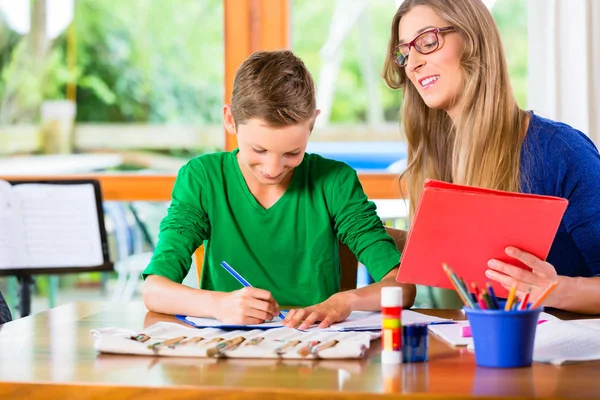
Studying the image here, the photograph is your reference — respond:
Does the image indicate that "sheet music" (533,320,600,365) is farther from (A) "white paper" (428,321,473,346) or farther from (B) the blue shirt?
(B) the blue shirt

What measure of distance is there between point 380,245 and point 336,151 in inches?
75.2

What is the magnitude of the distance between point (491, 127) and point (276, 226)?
21.1 inches

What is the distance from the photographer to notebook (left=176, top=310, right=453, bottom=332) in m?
1.41

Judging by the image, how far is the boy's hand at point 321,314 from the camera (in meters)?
1.41

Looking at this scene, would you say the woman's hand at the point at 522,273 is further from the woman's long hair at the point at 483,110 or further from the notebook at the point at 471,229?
the woman's long hair at the point at 483,110

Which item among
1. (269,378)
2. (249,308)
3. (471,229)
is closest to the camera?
(269,378)

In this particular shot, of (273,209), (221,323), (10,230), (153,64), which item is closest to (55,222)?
(10,230)

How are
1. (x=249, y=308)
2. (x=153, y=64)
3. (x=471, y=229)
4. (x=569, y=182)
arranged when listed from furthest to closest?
1. (x=153, y=64)
2. (x=569, y=182)
3. (x=249, y=308)
4. (x=471, y=229)

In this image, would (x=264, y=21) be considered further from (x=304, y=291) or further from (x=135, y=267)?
(x=304, y=291)

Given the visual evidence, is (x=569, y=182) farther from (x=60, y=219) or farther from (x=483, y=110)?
(x=60, y=219)

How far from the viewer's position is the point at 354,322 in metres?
1.48

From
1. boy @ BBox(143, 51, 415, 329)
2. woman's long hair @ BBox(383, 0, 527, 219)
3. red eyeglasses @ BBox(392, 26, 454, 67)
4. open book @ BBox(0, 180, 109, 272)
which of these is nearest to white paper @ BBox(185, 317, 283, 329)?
boy @ BBox(143, 51, 415, 329)

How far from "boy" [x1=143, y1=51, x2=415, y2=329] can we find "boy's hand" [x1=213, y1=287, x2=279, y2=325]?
23 centimetres

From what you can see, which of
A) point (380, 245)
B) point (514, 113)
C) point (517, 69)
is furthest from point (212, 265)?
point (517, 69)
